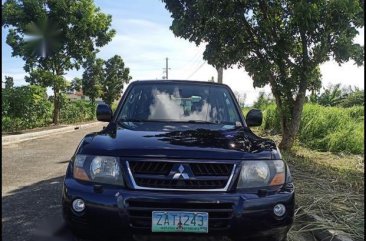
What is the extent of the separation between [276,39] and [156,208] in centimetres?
811

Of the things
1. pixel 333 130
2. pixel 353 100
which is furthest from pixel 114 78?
pixel 333 130

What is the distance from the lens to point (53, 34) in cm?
2178

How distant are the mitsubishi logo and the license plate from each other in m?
0.26

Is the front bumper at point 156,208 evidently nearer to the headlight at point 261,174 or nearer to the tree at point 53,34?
the headlight at point 261,174

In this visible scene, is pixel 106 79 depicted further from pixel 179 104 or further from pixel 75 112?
pixel 179 104

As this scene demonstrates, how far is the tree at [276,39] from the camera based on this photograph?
31.0 ft

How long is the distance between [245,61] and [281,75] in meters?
1.01

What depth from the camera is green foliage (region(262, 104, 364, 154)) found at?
11070mm

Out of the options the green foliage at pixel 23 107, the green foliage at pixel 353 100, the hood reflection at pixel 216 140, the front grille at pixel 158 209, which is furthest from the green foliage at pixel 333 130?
the green foliage at pixel 23 107

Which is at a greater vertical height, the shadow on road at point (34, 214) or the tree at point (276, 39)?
the tree at point (276, 39)

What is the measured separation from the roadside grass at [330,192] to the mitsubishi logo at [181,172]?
1943 millimetres

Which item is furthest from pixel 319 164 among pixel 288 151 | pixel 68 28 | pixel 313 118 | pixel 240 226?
pixel 68 28

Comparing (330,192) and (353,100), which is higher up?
(353,100)

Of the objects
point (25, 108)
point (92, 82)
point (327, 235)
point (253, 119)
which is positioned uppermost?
point (92, 82)
